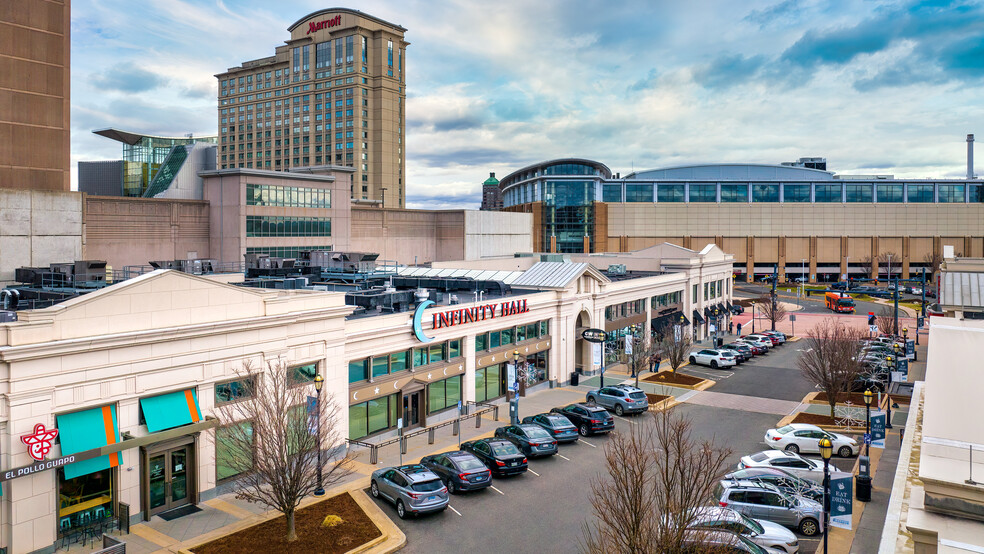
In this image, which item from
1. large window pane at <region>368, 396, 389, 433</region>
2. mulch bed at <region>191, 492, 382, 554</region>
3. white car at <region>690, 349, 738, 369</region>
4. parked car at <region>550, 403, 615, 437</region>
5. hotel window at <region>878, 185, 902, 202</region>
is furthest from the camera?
hotel window at <region>878, 185, 902, 202</region>

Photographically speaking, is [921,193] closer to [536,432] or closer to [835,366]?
[835,366]

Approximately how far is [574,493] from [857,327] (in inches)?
2398

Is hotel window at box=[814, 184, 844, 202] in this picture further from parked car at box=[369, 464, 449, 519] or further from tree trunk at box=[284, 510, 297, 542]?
tree trunk at box=[284, 510, 297, 542]

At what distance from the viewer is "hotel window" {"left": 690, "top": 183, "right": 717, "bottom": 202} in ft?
478

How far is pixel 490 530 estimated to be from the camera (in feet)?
69.0

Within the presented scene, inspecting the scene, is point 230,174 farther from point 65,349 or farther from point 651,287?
point 65,349

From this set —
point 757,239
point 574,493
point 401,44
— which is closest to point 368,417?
point 574,493

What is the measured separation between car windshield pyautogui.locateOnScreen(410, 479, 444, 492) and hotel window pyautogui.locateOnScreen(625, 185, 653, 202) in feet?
424

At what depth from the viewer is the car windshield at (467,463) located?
2417cm

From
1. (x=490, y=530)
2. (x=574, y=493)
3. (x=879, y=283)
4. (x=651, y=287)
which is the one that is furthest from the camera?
(x=879, y=283)

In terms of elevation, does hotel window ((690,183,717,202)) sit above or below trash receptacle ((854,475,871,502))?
above

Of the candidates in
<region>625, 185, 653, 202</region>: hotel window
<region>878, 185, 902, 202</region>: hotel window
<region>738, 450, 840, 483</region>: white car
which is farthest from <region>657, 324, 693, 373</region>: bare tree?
<region>878, 185, 902, 202</region>: hotel window

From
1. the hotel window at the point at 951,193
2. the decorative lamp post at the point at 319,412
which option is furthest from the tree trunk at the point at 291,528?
the hotel window at the point at 951,193

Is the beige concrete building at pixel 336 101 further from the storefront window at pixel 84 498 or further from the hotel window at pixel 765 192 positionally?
the storefront window at pixel 84 498
